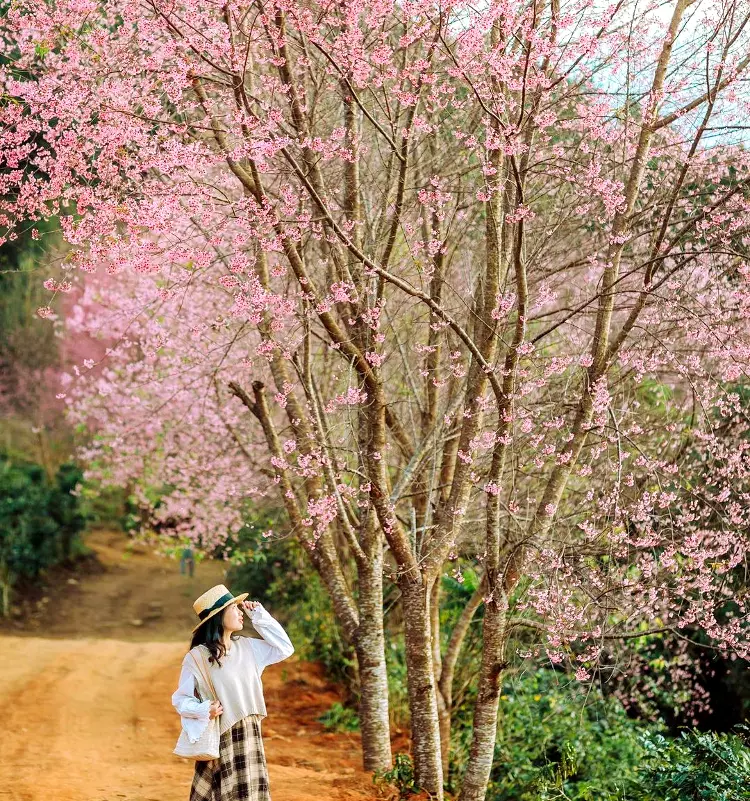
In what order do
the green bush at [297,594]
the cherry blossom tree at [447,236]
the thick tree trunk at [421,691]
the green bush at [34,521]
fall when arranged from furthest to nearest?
the green bush at [34,521] → the green bush at [297,594] → the thick tree trunk at [421,691] → the cherry blossom tree at [447,236]

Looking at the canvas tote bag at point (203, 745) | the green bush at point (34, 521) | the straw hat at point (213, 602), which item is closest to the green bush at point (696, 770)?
the canvas tote bag at point (203, 745)

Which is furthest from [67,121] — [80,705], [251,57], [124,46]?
[80,705]

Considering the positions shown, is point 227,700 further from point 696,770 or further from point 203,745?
point 696,770

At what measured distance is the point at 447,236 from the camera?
6.41 metres

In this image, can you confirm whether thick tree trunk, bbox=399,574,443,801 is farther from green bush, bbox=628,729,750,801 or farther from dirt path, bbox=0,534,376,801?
green bush, bbox=628,729,750,801

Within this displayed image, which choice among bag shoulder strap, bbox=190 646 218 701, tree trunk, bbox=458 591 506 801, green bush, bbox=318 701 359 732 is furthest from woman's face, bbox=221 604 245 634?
green bush, bbox=318 701 359 732

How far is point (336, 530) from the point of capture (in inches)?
370

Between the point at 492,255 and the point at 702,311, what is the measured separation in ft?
6.18

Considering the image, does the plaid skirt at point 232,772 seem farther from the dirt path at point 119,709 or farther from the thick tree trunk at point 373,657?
the thick tree trunk at point 373,657

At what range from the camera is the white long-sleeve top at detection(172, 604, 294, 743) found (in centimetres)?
412

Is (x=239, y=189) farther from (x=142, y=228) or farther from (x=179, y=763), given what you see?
(x=179, y=763)

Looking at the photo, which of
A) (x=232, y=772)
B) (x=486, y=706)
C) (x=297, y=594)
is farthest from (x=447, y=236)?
(x=297, y=594)

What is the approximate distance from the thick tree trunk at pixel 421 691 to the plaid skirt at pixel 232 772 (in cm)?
188

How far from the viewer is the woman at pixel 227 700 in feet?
13.9
